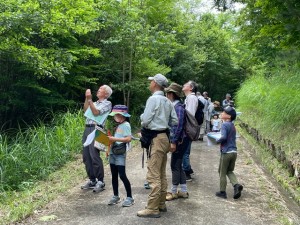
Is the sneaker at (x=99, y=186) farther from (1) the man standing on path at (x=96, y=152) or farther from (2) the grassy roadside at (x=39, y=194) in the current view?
(2) the grassy roadside at (x=39, y=194)

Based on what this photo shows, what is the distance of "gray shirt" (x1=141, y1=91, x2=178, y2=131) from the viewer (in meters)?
4.70

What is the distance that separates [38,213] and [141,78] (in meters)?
10.8

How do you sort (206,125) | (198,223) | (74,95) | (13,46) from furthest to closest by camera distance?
(74,95)
(206,125)
(13,46)
(198,223)

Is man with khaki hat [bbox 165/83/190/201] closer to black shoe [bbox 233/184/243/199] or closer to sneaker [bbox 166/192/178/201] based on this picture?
sneaker [bbox 166/192/178/201]

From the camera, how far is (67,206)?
5.31 m

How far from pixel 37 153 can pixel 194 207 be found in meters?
4.46

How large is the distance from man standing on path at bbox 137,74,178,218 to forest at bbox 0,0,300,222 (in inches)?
77.9

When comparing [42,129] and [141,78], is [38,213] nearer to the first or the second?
[42,129]

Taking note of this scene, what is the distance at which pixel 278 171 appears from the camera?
25.2 feet

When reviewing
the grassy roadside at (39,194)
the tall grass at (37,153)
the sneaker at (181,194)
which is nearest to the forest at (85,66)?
the tall grass at (37,153)

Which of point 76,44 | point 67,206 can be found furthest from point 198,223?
point 76,44

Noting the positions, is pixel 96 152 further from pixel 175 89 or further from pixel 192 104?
pixel 192 104

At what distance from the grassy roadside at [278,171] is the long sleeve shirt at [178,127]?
2.46 m

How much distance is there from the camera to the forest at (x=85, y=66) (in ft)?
25.2
